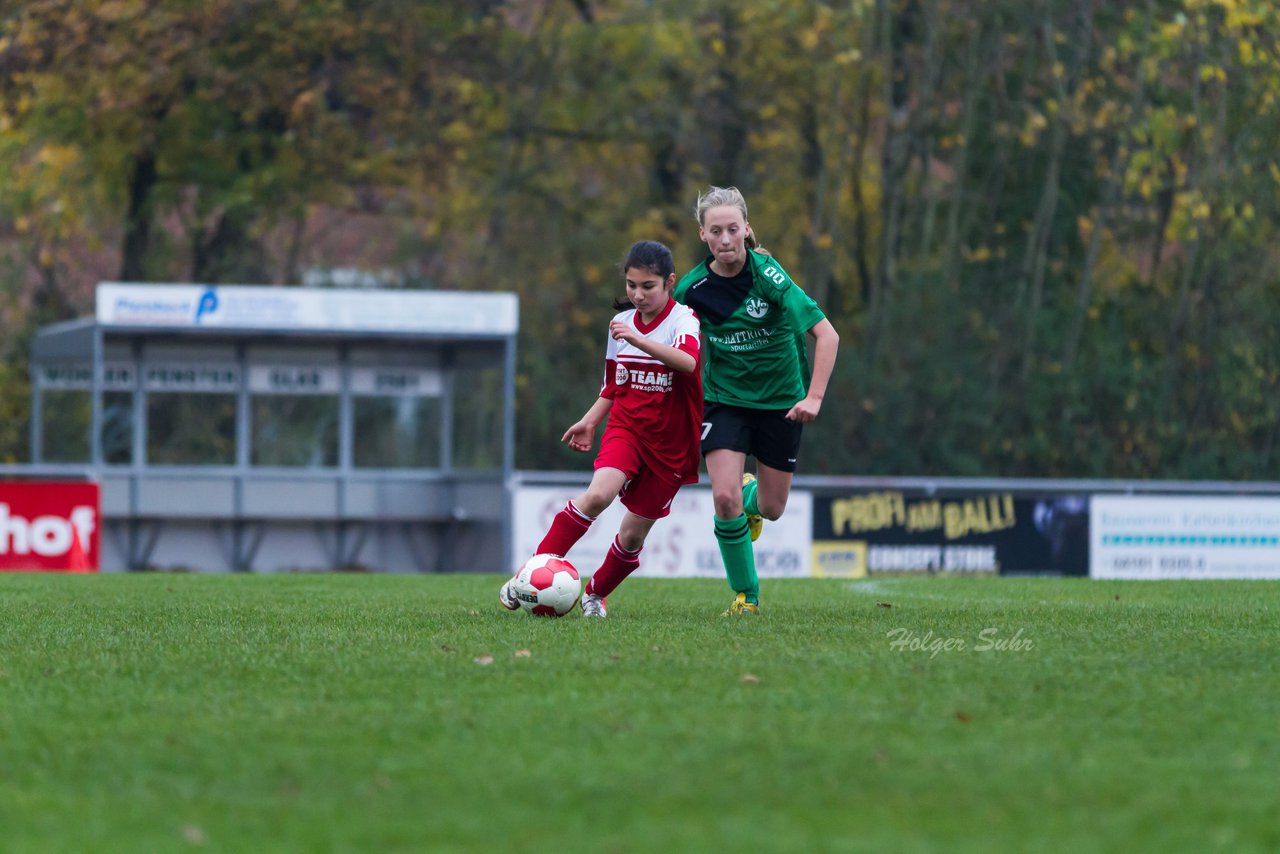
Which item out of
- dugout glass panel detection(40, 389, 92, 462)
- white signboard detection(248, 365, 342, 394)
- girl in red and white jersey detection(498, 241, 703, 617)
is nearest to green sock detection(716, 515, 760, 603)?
girl in red and white jersey detection(498, 241, 703, 617)

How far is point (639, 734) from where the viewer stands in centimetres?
448

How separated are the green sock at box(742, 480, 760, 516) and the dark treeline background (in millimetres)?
14854

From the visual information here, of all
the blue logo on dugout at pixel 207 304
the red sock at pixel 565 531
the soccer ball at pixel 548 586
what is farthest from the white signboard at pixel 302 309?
the soccer ball at pixel 548 586

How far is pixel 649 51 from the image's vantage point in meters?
25.8

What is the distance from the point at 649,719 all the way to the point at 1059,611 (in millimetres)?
4055

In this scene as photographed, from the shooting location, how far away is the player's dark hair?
7375 mm

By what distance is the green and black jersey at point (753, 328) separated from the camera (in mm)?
7777

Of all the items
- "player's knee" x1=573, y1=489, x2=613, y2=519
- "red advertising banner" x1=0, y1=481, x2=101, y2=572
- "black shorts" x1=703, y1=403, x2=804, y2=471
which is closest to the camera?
"player's knee" x1=573, y1=489, x2=613, y2=519

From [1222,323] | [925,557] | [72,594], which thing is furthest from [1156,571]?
[72,594]

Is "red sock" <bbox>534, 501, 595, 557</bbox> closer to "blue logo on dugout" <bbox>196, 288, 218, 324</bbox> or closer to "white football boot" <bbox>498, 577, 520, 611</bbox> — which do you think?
"white football boot" <bbox>498, 577, 520, 611</bbox>

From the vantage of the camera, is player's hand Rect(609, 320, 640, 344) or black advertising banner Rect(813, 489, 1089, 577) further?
black advertising banner Rect(813, 489, 1089, 577)

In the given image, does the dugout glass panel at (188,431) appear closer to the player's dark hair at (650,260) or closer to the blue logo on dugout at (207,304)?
the blue logo on dugout at (207,304)

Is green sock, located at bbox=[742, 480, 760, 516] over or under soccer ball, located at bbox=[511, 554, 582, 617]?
over

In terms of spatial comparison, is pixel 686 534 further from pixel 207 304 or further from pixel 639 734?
pixel 639 734
